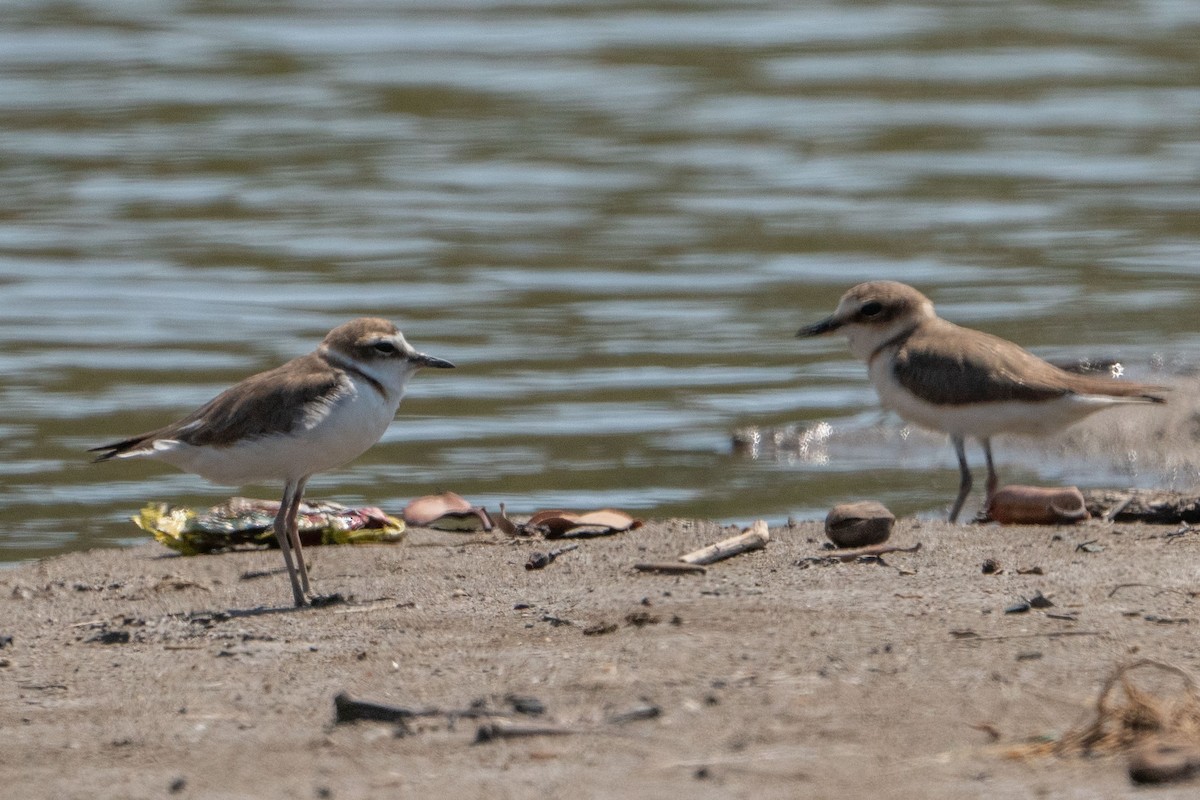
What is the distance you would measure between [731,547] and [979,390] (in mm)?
1855

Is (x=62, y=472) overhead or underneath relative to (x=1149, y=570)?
underneath

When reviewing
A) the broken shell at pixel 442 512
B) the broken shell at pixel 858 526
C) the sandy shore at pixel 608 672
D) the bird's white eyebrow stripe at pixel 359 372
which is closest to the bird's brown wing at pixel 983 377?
the sandy shore at pixel 608 672

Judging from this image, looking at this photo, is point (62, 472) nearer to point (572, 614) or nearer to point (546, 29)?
point (572, 614)

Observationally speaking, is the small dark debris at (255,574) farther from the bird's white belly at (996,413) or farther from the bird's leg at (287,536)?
the bird's white belly at (996,413)

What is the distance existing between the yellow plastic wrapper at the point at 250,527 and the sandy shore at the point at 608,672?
0.53 m

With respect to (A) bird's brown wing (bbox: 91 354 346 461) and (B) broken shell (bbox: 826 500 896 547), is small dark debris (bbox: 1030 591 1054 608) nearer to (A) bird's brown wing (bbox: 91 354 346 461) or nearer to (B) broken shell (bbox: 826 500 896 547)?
(B) broken shell (bbox: 826 500 896 547)

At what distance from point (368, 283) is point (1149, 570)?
817 cm

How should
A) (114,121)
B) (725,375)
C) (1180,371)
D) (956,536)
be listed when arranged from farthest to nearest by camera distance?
(114,121)
(725,375)
(1180,371)
(956,536)

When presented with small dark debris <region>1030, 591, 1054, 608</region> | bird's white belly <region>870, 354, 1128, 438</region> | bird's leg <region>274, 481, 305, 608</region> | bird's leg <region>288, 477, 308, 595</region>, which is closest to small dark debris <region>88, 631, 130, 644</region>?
bird's leg <region>274, 481, 305, 608</region>

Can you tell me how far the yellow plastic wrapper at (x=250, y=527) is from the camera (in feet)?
24.9

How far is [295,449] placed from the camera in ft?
21.6

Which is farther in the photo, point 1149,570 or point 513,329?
point 513,329

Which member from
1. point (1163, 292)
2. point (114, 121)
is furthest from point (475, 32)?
point (1163, 292)

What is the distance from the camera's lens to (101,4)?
26703 mm
